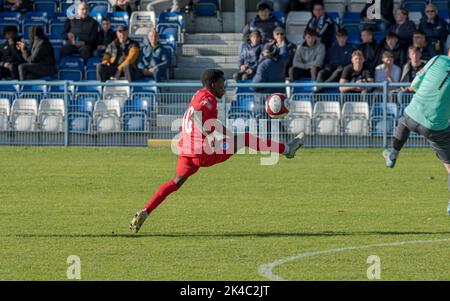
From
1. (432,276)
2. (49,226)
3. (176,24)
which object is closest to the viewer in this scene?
(432,276)

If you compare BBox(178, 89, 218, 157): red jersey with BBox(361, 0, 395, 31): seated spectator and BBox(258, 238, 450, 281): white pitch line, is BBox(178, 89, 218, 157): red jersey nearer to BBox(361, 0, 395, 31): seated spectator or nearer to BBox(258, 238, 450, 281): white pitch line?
BBox(258, 238, 450, 281): white pitch line

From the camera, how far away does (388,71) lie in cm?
2417

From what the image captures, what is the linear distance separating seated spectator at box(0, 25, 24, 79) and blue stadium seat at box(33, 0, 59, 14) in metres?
2.77

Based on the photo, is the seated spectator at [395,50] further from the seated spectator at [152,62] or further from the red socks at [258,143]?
the red socks at [258,143]

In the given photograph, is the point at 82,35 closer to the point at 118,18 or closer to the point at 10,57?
the point at 118,18

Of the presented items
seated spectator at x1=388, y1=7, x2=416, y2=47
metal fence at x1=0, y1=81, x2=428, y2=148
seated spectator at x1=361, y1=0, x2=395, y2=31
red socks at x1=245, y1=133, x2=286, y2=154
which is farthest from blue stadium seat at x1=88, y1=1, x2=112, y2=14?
red socks at x1=245, y1=133, x2=286, y2=154

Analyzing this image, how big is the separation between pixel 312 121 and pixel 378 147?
1.38 metres

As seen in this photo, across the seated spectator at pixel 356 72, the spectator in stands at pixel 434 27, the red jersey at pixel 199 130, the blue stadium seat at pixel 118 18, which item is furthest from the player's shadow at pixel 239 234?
the blue stadium seat at pixel 118 18

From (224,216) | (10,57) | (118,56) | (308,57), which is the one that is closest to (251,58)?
(308,57)

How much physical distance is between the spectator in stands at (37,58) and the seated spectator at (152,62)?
6.47ft

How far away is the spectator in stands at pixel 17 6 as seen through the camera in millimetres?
28922

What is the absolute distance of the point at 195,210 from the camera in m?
15.5
